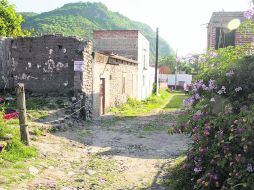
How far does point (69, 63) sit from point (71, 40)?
96cm

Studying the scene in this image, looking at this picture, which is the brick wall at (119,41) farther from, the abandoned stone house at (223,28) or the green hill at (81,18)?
the green hill at (81,18)

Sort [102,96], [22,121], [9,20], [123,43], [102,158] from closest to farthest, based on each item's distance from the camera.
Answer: [22,121], [102,158], [102,96], [123,43], [9,20]

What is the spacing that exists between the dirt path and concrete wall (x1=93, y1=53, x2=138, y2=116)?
364 centimetres

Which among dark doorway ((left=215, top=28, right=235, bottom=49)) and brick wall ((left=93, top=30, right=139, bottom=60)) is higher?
brick wall ((left=93, top=30, right=139, bottom=60))

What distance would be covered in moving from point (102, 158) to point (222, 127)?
4.51 m

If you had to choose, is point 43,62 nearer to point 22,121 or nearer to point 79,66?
point 79,66

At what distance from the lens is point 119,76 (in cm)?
2162

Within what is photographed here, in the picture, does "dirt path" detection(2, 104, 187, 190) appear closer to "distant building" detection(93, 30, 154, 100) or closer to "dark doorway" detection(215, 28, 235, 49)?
"dark doorway" detection(215, 28, 235, 49)

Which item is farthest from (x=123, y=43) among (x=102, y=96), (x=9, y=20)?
(x=102, y=96)

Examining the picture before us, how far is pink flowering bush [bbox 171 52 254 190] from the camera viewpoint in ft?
14.1

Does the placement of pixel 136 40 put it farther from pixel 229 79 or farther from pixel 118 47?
pixel 229 79

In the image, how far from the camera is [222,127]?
4.70 metres

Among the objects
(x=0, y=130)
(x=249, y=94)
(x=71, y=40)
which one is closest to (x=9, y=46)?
(x=71, y=40)

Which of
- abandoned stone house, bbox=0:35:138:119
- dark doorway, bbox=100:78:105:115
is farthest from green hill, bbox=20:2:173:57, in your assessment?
abandoned stone house, bbox=0:35:138:119
